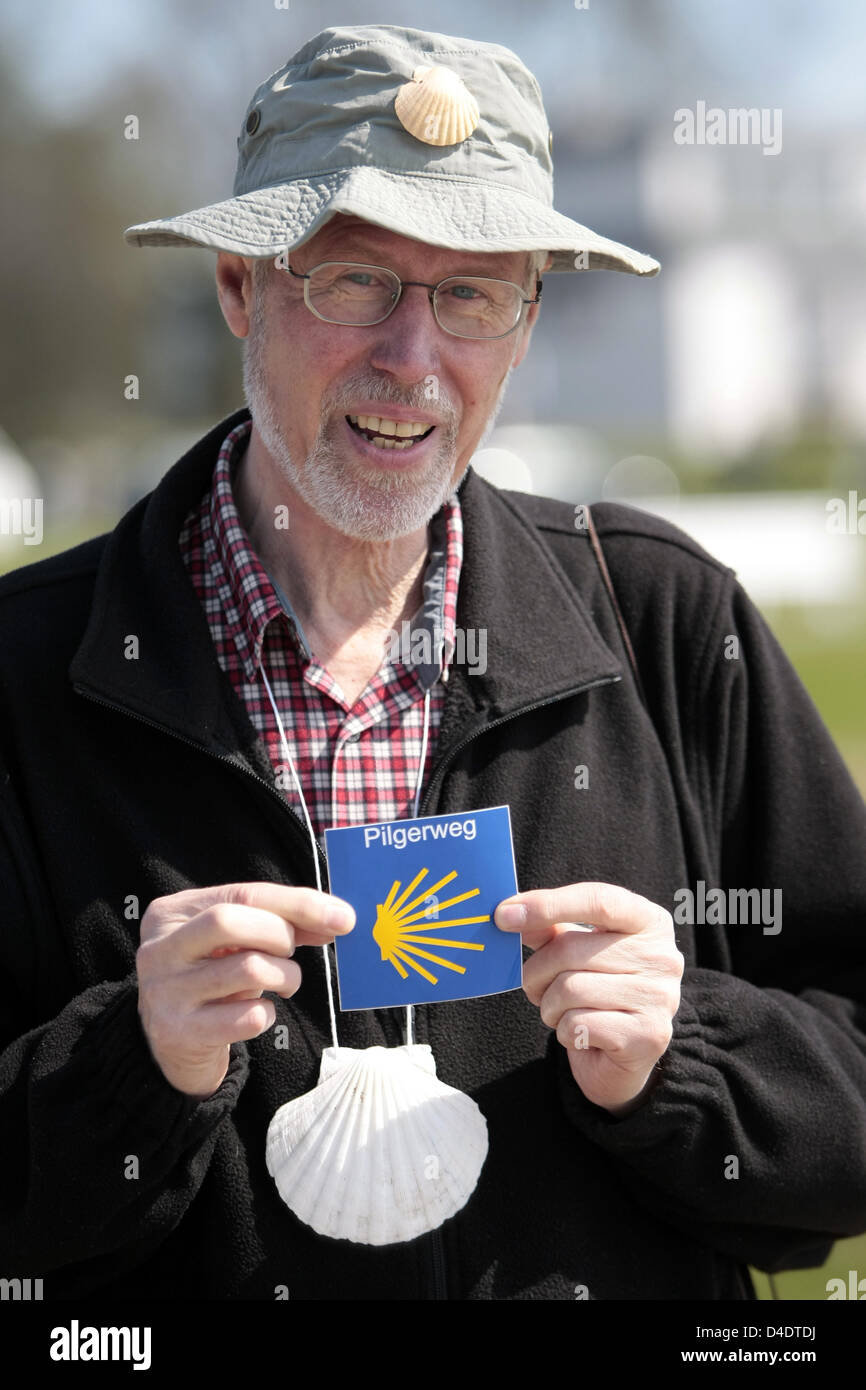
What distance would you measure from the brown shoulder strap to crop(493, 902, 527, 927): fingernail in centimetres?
60

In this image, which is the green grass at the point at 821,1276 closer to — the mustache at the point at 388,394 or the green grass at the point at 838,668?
the green grass at the point at 838,668

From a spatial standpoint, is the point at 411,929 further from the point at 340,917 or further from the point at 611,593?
the point at 611,593

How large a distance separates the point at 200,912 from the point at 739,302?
5055cm

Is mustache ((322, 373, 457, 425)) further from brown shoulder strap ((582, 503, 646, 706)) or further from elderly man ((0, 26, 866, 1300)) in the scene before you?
brown shoulder strap ((582, 503, 646, 706))

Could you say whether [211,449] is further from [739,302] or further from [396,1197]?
[739,302]

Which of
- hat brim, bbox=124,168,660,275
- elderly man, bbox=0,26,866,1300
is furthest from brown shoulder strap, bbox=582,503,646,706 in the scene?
hat brim, bbox=124,168,660,275

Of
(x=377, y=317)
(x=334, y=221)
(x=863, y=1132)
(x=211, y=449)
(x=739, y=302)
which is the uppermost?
(x=739, y=302)

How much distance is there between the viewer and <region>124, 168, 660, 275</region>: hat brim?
6.82 feet

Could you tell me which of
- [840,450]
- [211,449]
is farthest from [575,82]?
[211,449]

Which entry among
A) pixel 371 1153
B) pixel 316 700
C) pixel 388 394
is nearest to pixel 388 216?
pixel 388 394

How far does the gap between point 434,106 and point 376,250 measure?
23cm

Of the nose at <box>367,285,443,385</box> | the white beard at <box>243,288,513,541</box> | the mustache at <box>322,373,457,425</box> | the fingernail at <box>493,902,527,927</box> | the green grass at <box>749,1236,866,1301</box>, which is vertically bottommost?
the green grass at <box>749,1236,866,1301</box>
